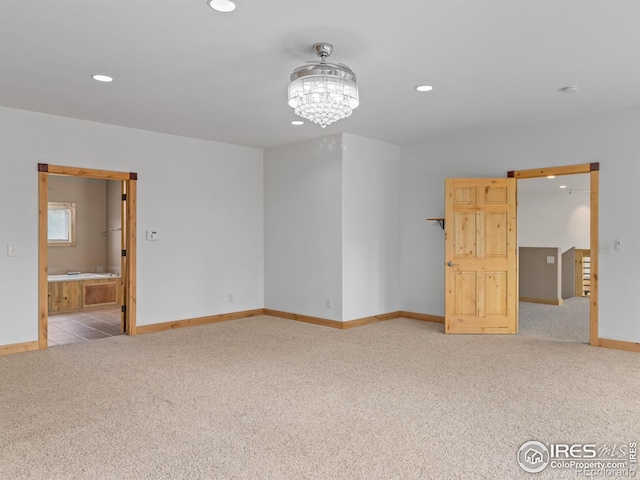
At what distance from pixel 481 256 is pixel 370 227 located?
1498mm

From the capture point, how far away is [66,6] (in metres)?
2.72

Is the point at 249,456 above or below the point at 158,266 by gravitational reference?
below

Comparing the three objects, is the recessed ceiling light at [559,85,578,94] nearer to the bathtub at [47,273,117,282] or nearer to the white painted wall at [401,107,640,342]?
the white painted wall at [401,107,640,342]

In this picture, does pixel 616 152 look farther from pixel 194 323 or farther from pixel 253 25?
pixel 194 323

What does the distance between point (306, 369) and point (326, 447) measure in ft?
5.14

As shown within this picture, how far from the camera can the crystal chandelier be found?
3.14 metres

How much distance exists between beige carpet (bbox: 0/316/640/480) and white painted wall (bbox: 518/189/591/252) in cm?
645

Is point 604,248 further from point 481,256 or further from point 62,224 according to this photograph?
point 62,224

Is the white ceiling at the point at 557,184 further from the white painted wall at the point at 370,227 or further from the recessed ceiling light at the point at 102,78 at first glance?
the recessed ceiling light at the point at 102,78

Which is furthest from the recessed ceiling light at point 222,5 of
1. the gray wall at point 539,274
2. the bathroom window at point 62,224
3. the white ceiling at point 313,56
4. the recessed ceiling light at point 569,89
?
the gray wall at point 539,274

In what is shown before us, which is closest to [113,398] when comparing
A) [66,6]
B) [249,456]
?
[249,456]

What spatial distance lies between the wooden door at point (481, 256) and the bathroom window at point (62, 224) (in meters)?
6.67

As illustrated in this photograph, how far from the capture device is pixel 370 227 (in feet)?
21.2

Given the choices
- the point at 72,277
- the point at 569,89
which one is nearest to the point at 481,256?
the point at 569,89
